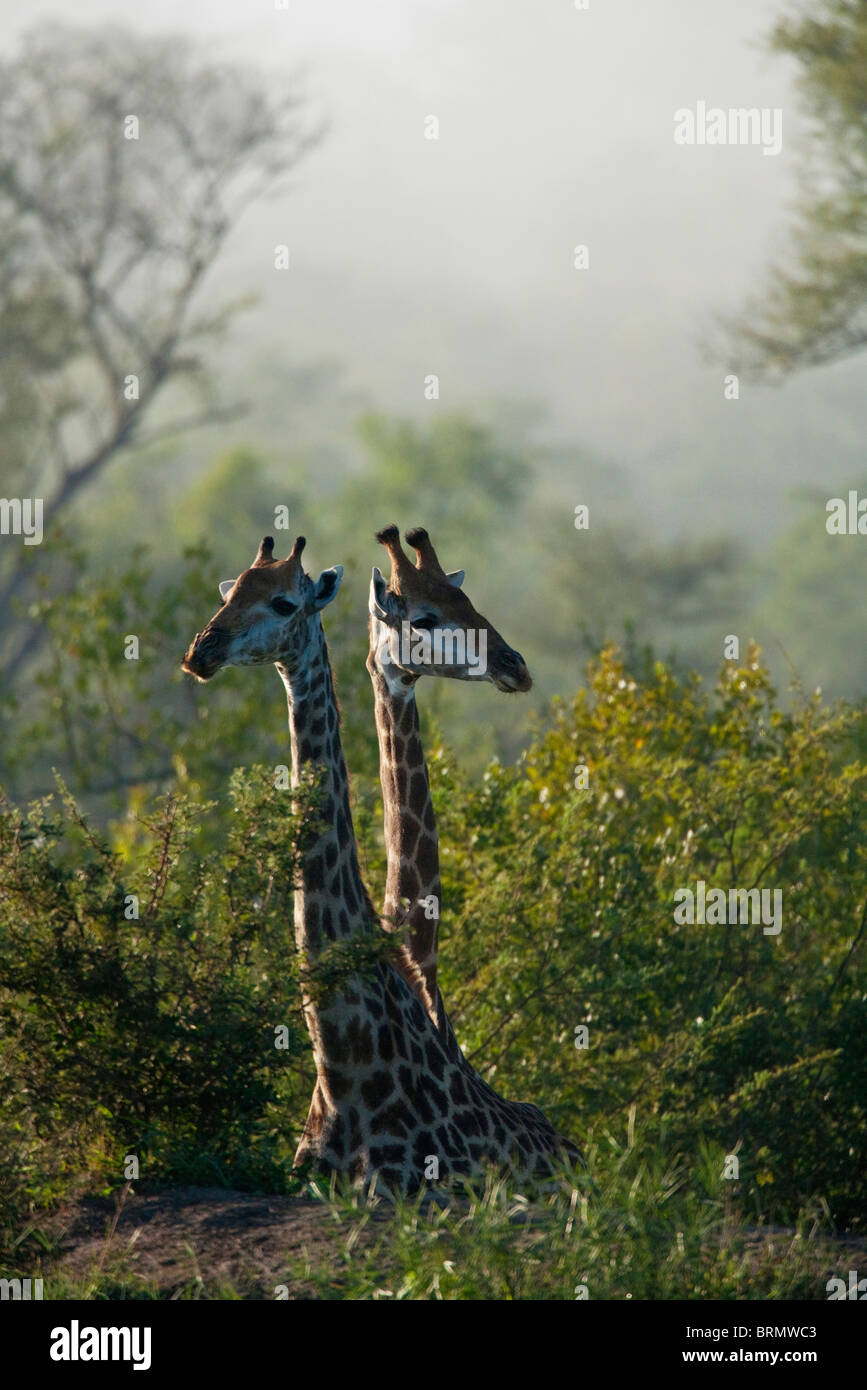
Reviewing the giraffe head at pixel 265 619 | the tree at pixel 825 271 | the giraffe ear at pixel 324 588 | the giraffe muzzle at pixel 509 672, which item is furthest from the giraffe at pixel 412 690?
the tree at pixel 825 271

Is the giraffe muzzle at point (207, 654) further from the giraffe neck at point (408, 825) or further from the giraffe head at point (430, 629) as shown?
the giraffe neck at point (408, 825)

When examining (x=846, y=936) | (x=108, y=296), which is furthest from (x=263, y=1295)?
(x=108, y=296)

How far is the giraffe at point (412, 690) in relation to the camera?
7.03 metres

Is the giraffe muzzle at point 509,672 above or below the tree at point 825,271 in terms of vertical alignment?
below

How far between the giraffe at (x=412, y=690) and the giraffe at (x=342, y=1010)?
0.29 m

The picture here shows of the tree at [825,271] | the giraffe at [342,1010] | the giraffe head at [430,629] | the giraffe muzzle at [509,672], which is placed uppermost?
the tree at [825,271]

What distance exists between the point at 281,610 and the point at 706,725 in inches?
217

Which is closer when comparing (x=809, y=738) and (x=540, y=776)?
(x=809, y=738)

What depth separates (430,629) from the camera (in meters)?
7.07

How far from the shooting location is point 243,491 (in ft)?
185

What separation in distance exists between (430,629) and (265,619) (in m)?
0.84

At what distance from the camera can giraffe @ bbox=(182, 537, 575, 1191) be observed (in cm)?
648

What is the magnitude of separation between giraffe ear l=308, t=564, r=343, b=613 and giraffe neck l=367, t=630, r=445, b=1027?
21.5 inches
